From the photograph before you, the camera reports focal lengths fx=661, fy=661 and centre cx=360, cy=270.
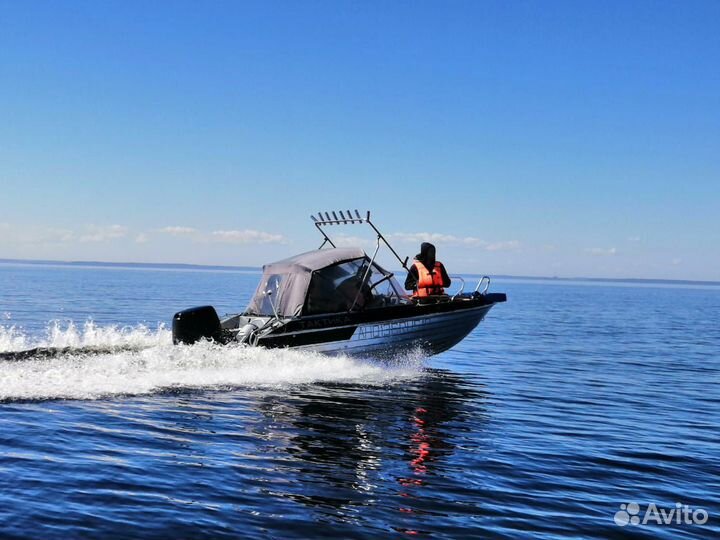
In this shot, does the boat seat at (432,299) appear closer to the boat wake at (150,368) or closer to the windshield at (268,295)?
the boat wake at (150,368)

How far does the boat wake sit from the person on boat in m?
2.56

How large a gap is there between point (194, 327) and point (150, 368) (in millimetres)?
1271

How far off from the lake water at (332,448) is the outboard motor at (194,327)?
287mm

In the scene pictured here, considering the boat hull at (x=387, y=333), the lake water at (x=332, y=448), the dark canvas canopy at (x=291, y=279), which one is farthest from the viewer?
the dark canvas canopy at (x=291, y=279)

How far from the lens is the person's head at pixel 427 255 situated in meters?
17.1

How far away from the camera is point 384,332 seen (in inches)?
619

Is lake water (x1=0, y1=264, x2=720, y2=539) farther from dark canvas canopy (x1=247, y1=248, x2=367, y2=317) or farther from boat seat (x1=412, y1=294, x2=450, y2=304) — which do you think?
boat seat (x1=412, y1=294, x2=450, y2=304)

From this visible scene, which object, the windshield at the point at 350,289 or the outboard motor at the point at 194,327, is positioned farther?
the windshield at the point at 350,289

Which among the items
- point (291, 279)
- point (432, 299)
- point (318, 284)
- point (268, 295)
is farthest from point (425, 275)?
point (268, 295)

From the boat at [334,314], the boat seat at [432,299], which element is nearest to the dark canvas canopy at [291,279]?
the boat at [334,314]

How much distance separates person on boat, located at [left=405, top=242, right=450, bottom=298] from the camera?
677 inches

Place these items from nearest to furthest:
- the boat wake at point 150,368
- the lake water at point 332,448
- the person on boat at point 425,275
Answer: the lake water at point 332,448
the boat wake at point 150,368
the person on boat at point 425,275

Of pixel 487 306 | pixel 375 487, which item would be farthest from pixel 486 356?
pixel 375 487

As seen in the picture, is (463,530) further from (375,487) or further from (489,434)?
(489,434)
